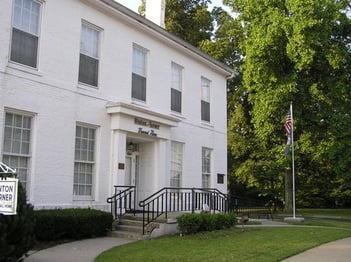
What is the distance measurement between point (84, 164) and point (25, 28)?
445 centimetres

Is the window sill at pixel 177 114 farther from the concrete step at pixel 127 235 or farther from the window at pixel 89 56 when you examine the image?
the concrete step at pixel 127 235

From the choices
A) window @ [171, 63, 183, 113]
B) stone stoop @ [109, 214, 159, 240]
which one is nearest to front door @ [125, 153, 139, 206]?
stone stoop @ [109, 214, 159, 240]

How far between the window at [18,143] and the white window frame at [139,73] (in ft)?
16.7

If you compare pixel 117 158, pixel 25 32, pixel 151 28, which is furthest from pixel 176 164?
pixel 25 32

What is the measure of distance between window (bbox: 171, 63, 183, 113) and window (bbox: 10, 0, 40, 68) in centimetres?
737

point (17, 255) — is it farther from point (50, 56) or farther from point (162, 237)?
point (50, 56)

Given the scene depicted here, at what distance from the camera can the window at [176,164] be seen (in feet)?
63.2

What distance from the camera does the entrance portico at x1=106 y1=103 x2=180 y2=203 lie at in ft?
52.9

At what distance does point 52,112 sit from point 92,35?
133 inches

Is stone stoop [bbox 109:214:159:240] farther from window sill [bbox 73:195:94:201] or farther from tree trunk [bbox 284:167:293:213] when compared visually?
tree trunk [bbox 284:167:293:213]

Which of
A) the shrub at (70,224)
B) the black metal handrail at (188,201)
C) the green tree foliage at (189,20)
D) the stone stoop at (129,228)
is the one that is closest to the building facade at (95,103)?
the black metal handrail at (188,201)

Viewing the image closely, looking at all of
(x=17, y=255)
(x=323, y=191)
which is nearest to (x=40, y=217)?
(x=17, y=255)

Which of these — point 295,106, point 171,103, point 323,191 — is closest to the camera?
point 171,103

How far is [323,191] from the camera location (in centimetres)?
4362
